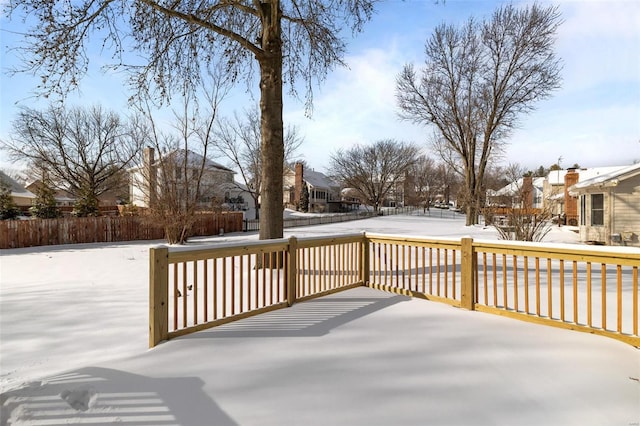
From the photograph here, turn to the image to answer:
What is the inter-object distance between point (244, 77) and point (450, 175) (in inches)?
2133

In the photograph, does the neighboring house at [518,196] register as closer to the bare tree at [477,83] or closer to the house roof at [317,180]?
the bare tree at [477,83]

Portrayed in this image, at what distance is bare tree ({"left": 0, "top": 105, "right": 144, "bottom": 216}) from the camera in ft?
80.0

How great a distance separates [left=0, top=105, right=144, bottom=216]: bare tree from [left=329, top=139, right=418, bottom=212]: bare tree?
2484 cm

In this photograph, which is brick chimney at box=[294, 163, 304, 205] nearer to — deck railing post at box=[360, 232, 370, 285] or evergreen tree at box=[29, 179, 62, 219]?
evergreen tree at box=[29, 179, 62, 219]

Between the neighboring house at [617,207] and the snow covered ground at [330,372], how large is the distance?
12515 mm

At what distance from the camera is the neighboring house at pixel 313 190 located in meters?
43.7

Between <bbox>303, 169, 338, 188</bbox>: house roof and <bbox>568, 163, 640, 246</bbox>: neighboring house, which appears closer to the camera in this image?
<bbox>568, 163, 640, 246</bbox>: neighboring house

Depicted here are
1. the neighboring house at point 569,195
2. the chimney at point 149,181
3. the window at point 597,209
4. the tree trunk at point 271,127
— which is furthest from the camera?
the neighboring house at point 569,195

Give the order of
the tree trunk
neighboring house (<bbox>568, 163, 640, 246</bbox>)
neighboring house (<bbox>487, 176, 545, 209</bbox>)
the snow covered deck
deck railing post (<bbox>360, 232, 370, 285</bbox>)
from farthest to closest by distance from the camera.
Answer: neighboring house (<bbox>568, 163, 640, 246</bbox>) → neighboring house (<bbox>487, 176, 545, 209</bbox>) → the tree trunk → deck railing post (<bbox>360, 232, 370, 285</bbox>) → the snow covered deck

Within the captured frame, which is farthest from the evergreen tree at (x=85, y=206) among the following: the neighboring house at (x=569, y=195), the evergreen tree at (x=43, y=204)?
the neighboring house at (x=569, y=195)

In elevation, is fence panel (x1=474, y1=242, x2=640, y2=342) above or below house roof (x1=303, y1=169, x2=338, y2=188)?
below

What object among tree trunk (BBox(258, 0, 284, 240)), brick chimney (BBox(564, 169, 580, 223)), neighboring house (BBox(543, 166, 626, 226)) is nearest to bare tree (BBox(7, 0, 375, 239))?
tree trunk (BBox(258, 0, 284, 240))

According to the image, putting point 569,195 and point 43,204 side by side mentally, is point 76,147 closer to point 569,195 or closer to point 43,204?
point 43,204

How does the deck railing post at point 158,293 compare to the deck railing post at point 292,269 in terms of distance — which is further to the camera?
the deck railing post at point 292,269
